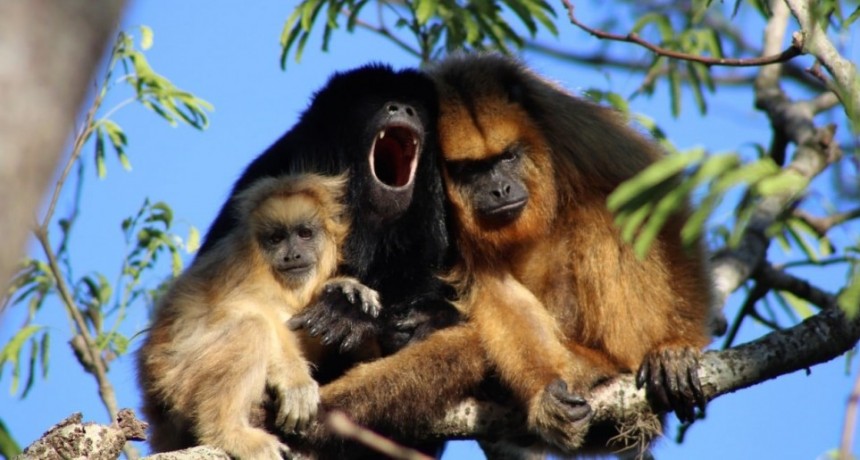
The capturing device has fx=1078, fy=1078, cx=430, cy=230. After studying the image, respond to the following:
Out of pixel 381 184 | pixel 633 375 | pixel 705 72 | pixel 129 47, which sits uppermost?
pixel 705 72

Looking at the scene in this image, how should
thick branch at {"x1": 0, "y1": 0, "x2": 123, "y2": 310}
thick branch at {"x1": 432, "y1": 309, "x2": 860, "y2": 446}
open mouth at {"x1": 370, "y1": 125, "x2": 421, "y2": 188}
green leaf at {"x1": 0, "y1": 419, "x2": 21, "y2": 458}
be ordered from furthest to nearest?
open mouth at {"x1": 370, "y1": 125, "x2": 421, "y2": 188} < thick branch at {"x1": 432, "y1": 309, "x2": 860, "y2": 446} < green leaf at {"x1": 0, "y1": 419, "x2": 21, "y2": 458} < thick branch at {"x1": 0, "y1": 0, "x2": 123, "y2": 310}

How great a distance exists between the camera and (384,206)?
5660 mm

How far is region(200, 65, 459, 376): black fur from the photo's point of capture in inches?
221

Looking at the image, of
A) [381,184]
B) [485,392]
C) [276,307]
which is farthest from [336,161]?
[485,392]

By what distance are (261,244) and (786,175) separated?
10.7 feet

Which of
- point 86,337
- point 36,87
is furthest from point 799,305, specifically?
point 36,87

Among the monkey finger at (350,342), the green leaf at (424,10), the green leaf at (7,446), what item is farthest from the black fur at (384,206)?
the green leaf at (7,446)

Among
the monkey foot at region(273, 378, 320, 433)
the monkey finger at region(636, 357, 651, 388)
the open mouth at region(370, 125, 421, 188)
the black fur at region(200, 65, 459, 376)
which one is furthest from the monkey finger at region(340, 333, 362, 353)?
the monkey finger at region(636, 357, 651, 388)

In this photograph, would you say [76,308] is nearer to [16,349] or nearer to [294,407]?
[16,349]

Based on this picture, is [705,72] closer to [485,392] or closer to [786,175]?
[485,392]

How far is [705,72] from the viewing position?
7.47 meters

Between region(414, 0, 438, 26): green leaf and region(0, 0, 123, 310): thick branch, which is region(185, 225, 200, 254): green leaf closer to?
region(414, 0, 438, 26): green leaf

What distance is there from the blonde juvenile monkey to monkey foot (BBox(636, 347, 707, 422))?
138 cm

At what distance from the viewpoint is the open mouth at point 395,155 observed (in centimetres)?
569
